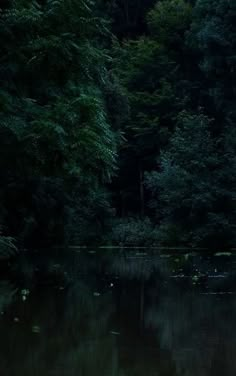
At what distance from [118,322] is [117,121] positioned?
16.9 meters

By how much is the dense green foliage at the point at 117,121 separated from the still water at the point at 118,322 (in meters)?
2.18

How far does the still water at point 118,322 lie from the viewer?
855cm

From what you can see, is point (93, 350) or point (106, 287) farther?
point (106, 287)

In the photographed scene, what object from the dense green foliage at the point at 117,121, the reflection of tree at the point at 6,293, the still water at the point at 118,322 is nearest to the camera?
the dense green foliage at the point at 117,121

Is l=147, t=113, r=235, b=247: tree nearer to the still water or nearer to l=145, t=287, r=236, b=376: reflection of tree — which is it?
the still water

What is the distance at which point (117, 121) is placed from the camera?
91.4ft

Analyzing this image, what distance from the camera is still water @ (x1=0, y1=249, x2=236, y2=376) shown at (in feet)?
28.1

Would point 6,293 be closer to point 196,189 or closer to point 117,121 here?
point 117,121

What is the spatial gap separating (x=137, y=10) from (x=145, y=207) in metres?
12.3

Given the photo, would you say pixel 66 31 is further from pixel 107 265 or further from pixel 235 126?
pixel 235 126

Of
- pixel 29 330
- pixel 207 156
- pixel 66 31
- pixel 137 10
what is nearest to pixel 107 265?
pixel 207 156

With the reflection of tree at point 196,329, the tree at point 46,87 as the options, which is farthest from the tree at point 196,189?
the tree at point 46,87

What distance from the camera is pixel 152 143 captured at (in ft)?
131

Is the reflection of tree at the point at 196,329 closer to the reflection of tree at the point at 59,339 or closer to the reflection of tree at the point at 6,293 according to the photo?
the reflection of tree at the point at 59,339
